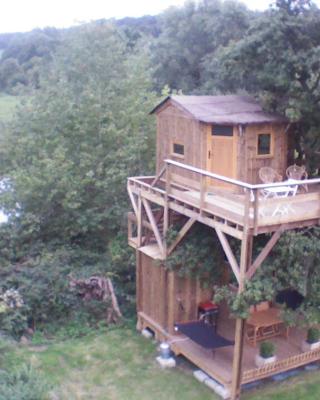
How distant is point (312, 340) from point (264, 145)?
4.62m

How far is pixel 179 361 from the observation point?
12.4 metres

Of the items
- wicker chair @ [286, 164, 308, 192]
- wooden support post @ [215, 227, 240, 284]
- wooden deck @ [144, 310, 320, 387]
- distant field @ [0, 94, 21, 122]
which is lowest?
wooden deck @ [144, 310, 320, 387]

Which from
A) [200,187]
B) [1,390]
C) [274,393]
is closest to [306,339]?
[274,393]

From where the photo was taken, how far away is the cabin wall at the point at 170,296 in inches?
500

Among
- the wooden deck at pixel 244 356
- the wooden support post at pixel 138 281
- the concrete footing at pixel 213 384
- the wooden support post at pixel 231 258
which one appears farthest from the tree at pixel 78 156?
the wooden support post at pixel 231 258

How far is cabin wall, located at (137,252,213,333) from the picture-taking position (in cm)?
1271

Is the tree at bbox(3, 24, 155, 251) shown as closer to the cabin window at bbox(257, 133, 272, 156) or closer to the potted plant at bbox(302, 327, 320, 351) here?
the cabin window at bbox(257, 133, 272, 156)

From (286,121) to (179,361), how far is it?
6.21 metres

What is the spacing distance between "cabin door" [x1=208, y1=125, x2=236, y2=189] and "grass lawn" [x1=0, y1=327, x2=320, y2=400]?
4.52 meters

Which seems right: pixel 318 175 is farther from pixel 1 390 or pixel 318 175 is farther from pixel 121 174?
pixel 1 390

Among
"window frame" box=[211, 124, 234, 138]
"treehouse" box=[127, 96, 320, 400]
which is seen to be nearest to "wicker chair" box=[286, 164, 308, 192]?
"treehouse" box=[127, 96, 320, 400]

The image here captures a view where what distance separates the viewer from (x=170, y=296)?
41.6 ft

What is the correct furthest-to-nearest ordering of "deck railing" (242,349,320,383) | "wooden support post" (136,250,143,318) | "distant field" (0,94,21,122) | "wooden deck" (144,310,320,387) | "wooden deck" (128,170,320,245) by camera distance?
"distant field" (0,94,21,122), "wooden support post" (136,250,143,318), "wooden deck" (144,310,320,387), "deck railing" (242,349,320,383), "wooden deck" (128,170,320,245)

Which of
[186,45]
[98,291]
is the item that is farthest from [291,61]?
[186,45]
